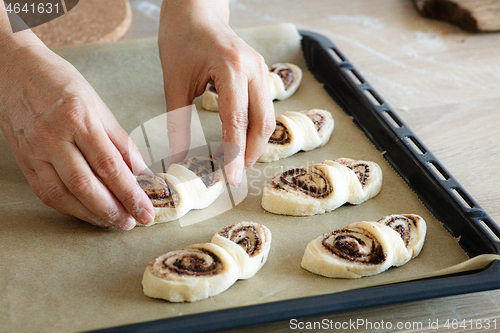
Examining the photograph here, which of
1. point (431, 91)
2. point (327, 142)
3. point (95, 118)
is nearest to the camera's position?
point (95, 118)

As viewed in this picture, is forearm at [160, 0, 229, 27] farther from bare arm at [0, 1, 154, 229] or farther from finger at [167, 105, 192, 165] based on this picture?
bare arm at [0, 1, 154, 229]

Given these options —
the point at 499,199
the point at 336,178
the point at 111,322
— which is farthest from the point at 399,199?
the point at 111,322

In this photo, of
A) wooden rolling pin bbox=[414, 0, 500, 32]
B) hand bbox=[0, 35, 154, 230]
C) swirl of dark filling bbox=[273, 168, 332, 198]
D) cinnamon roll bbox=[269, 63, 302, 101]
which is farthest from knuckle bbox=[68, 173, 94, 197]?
wooden rolling pin bbox=[414, 0, 500, 32]

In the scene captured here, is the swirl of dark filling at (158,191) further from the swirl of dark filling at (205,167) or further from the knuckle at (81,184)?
the knuckle at (81,184)

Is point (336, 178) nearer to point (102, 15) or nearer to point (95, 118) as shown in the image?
point (95, 118)

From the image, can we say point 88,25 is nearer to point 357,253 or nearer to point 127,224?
point 127,224

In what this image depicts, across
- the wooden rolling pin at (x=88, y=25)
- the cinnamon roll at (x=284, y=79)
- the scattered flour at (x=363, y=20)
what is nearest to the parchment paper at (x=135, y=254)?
the cinnamon roll at (x=284, y=79)

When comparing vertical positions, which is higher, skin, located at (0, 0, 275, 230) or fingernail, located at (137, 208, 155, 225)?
skin, located at (0, 0, 275, 230)
